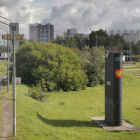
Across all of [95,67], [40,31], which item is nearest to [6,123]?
[95,67]

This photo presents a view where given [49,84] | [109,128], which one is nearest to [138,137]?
[109,128]

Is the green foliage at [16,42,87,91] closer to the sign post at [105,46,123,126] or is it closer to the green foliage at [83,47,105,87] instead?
the green foliage at [83,47,105,87]

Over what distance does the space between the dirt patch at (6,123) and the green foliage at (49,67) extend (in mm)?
18934

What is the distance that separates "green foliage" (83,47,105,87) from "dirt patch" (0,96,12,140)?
2893 centimetres

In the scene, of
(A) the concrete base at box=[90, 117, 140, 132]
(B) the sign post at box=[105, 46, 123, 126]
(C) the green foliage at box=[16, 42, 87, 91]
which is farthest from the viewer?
(C) the green foliage at box=[16, 42, 87, 91]

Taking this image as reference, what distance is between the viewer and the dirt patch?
1152 centimetres

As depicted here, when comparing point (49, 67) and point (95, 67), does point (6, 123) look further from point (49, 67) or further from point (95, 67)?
point (95, 67)

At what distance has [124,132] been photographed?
1391cm

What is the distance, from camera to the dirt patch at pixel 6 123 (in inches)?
454

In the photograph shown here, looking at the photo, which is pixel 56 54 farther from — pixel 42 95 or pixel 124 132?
pixel 124 132

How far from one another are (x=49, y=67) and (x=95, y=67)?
1187 cm

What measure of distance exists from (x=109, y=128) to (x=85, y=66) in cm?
3344

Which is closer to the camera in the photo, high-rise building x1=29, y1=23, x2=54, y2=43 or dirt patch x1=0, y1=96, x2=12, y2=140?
dirt patch x1=0, y1=96, x2=12, y2=140

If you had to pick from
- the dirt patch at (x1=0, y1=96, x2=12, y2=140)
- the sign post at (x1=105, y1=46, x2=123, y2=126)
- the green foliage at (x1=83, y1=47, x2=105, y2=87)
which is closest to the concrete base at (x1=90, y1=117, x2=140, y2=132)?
the sign post at (x1=105, y1=46, x2=123, y2=126)
